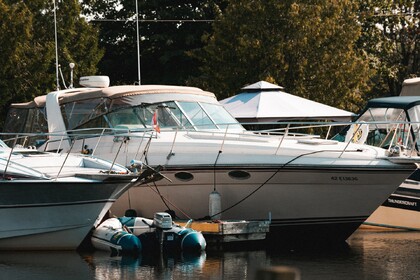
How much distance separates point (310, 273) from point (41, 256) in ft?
13.7

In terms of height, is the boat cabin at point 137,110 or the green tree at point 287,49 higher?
the green tree at point 287,49

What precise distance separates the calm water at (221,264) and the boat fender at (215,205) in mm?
801

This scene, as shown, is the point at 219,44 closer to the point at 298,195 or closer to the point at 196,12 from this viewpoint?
the point at 196,12

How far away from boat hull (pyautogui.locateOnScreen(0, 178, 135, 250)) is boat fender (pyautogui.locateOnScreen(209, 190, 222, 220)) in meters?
1.51

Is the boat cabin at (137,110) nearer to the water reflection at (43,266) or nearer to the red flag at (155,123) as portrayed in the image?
the red flag at (155,123)

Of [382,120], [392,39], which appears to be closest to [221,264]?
[382,120]

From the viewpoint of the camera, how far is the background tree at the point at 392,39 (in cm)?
4191

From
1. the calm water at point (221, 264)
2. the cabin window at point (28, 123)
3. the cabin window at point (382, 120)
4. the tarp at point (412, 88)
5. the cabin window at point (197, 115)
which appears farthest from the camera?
the tarp at point (412, 88)

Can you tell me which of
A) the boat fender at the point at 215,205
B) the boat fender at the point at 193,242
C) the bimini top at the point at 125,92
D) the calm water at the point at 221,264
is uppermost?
the bimini top at the point at 125,92

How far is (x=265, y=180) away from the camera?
17016mm

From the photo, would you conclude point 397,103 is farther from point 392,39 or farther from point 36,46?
point 392,39

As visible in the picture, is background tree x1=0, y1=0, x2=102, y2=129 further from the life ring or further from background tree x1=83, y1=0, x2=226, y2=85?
the life ring

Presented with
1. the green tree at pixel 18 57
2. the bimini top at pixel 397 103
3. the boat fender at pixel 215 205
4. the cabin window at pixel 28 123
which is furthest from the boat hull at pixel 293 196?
the green tree at pixel 18 57

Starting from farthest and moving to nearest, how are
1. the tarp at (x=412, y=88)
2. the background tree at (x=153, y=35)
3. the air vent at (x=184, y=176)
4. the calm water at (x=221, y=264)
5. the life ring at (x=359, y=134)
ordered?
the background tree at (x=153, y=35)
the tarp at (x=412, y=88)
the life ring at (x=359, y=134)
the air vent at (x=184, y=176)
the calm water at (x=221, y=264)
